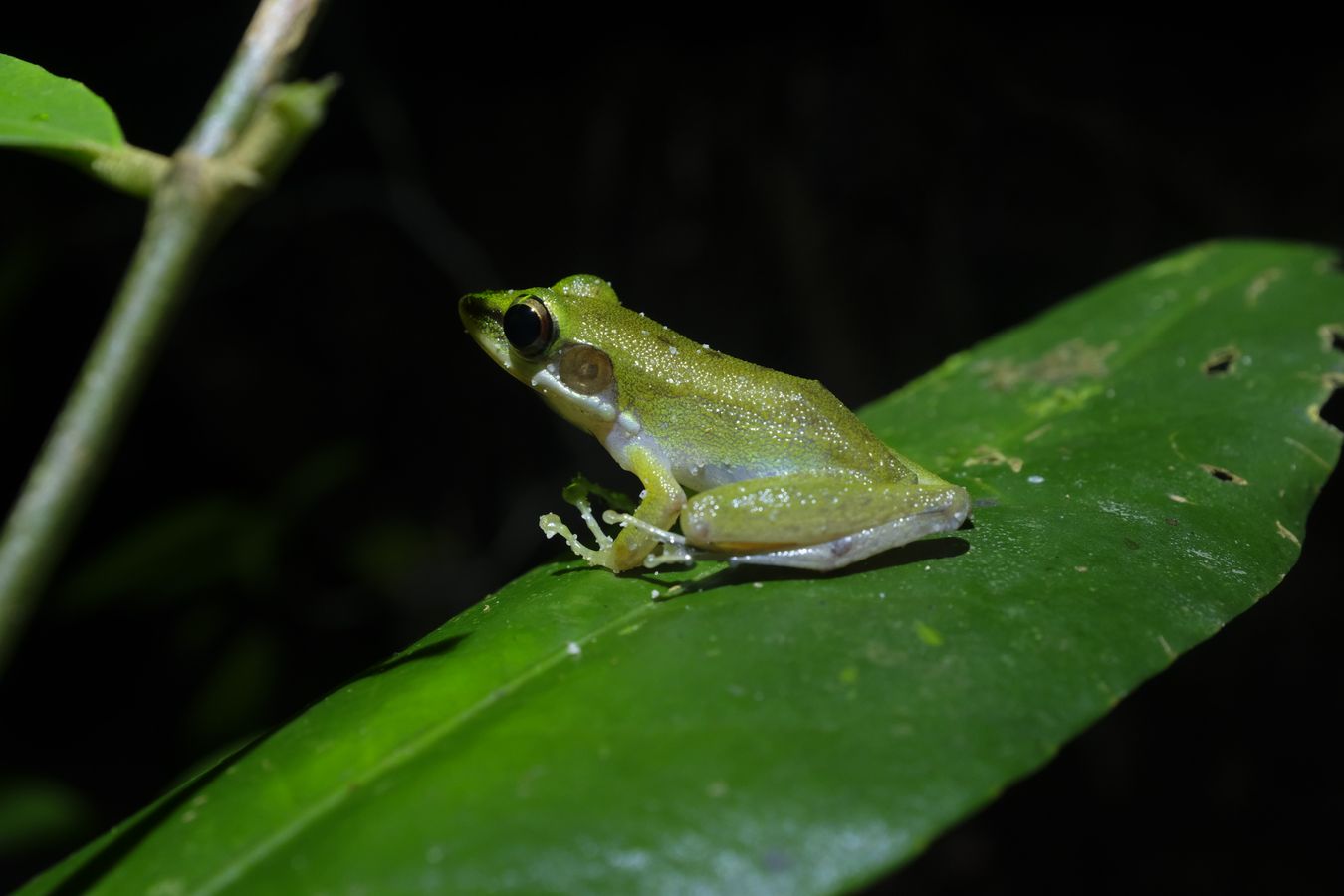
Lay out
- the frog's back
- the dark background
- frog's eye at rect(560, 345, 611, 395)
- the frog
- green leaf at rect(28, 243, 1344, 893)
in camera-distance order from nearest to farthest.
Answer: green leaf at rect(28, 243, 1344, 893) → the frog → the frog's back → frog's eye at rect(560, 345, 611, 395) → the dark background

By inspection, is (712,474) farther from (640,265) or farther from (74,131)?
(640,265)

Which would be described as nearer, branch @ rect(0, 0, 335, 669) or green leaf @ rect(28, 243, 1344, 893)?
branch @ rect(0, 0, 335, 669)

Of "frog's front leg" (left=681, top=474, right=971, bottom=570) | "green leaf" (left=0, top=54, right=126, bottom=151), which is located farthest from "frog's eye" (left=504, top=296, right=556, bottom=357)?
"green leaf" (left=0, top=54, right=126, bottom=151)

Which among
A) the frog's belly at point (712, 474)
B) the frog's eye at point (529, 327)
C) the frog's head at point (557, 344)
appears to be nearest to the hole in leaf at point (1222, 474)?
the frog's belly at point (712, 474)

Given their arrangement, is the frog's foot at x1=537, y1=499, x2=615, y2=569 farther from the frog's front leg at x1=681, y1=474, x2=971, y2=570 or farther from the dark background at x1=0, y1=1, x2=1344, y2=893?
the dark background at x1=0, y1=1, x2=1344, y2=893

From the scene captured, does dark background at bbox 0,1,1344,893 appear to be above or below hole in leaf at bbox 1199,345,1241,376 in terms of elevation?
above

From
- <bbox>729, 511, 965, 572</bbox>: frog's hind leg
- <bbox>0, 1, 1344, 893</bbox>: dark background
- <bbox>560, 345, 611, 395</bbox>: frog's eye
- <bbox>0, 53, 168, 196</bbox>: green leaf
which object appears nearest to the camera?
<bbox>0, 53, 168, 196</bbox>: green leaf

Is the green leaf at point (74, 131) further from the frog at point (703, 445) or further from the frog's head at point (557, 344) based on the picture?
the frog's head at point (557, 344)

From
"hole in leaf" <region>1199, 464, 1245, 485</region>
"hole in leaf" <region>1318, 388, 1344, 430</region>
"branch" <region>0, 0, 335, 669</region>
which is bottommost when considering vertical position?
"hole in leaf" <region>1318, 388, 1344, 430</region>
